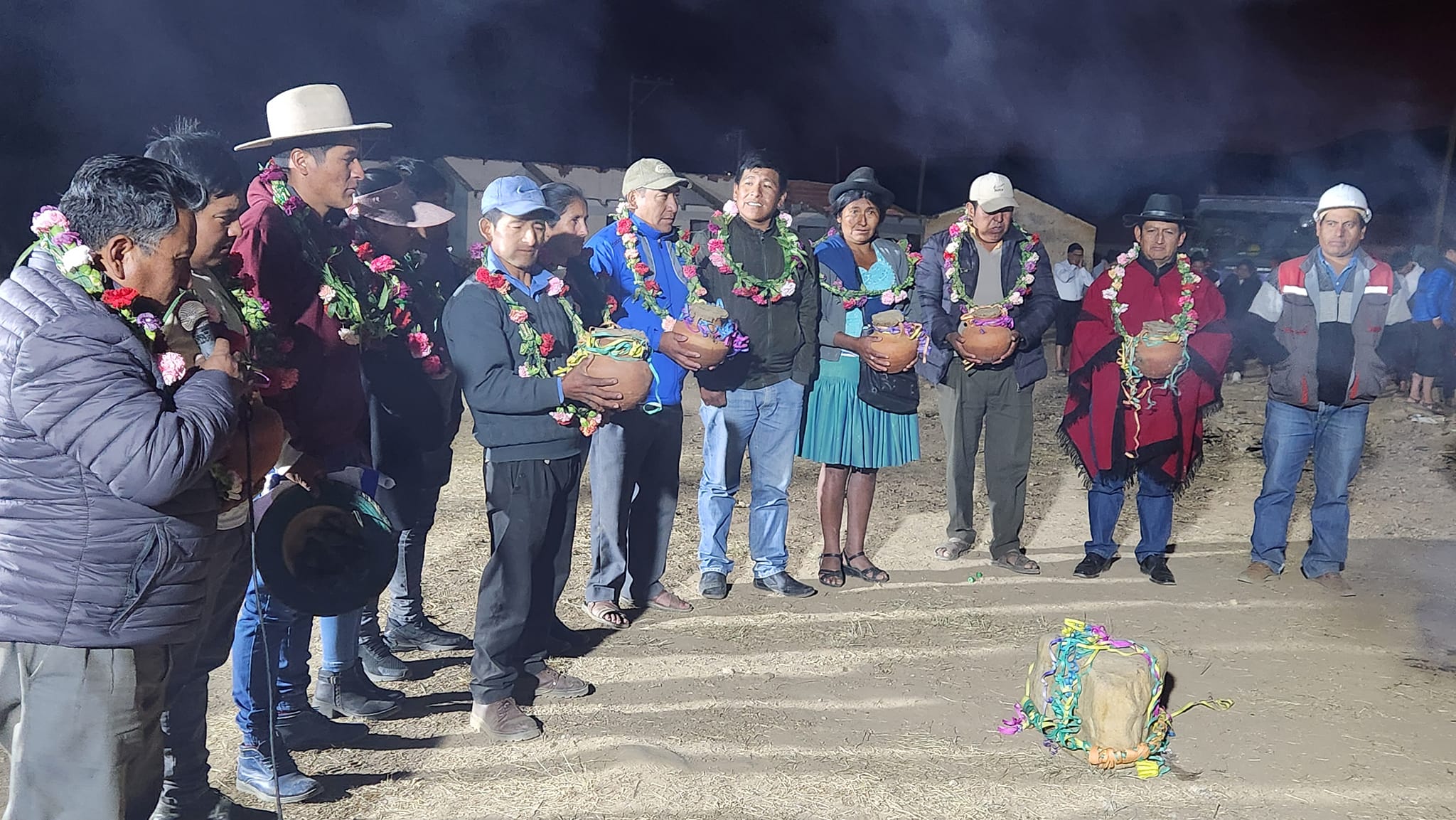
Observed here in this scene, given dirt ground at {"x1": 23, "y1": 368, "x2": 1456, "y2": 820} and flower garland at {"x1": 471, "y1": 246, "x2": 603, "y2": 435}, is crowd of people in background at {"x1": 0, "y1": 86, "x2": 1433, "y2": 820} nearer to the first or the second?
flower garland at {"x1": 471, "y1": 246, "x2": 603, "y2": 435}

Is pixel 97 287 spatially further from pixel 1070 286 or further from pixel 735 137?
pixel 735 137

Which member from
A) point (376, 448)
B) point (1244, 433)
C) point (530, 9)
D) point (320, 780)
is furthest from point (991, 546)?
point (530, 9)

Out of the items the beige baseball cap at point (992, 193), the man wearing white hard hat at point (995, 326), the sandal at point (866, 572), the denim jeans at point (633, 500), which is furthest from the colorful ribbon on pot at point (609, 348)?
the beige baseball cap at point (992, 193)

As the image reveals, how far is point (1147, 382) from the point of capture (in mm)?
5203

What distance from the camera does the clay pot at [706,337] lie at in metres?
4.24

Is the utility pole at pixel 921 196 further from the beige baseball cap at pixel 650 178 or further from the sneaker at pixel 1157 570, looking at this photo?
the beige baseball cap at pixel 650 178

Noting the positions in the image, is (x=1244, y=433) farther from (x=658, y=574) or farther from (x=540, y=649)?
(x=540, y=649)

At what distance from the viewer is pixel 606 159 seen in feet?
78.7

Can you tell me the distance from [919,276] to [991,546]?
5.08 ft

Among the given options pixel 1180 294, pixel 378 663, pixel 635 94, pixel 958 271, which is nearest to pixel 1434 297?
pixel 1180 294

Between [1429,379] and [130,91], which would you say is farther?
[130,91]

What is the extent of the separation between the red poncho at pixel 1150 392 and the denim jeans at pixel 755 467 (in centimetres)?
166

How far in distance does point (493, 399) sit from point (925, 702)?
6.54 feet

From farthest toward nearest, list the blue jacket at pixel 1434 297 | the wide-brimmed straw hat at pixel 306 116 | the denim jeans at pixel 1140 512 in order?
the blue jacket at pixel 1434 297 → the denim jeans at pixel 1140 512 → the wide-brimmed straw hat at pixel 306 116
